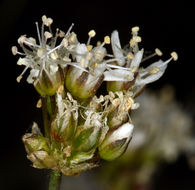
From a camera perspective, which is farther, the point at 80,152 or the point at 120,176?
the point at 120,176

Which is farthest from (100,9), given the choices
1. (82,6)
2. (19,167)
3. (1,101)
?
(19,167)

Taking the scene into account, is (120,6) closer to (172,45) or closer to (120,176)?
(172,45)

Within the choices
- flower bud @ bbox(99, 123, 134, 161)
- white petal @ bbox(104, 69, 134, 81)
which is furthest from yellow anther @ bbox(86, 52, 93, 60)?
flower bud @ bbox(99, 123, 134, 161)

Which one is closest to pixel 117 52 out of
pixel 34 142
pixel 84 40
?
pixel 34 142

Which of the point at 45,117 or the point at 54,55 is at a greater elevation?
the point at 54,55

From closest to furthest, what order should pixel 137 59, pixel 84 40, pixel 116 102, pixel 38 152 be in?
pixel 38 152
pixel 116 102
pixel 137 59
pixel 84 40

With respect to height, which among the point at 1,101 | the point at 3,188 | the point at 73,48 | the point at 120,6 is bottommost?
the point at 3,188

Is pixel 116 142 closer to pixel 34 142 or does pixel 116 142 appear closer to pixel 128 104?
pixel 128 104

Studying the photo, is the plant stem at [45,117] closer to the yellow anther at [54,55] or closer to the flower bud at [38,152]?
the flower bud at [38,152]
